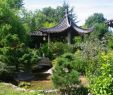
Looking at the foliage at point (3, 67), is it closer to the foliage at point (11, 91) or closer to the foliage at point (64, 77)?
the foliage at point (11, 91)

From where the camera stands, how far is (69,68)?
538 inches

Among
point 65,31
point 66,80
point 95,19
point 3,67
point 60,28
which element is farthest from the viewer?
point 95,19

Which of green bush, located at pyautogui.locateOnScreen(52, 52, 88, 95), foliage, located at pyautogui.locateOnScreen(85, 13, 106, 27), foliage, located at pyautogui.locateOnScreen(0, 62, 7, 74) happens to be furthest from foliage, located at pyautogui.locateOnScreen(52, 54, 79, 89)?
foliage, located at pyautogui.locateOnScreen(85, 13, 106, 27)

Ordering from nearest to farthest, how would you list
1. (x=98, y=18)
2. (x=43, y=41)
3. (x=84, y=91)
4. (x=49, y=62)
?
1. (x=84, y=91)
2. (x=49, y=62)
3. (x=43, y=41)
4. (x=98, y=18)

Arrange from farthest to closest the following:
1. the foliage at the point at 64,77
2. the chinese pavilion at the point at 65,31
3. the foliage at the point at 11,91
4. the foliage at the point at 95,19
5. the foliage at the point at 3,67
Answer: the foliage at the point at 95,19 < the chinese pavilion at the point at 65,31 < the foliage at the point at 3,67 < the foliage at the point at 11,91 < the foliage at the point at 64,77

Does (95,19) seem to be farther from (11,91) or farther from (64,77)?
(64,77)

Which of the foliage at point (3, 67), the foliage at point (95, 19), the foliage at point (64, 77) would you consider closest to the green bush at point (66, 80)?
the foliage at point (64, 77)

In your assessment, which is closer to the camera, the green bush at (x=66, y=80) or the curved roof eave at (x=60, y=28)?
the green bush at (x=66, y=80)

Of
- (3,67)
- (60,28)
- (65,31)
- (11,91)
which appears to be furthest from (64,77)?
(60,28)

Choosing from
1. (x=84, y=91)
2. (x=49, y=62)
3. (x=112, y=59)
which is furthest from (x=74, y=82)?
(x=49, y=62)

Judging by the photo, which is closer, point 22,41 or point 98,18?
point 22,41

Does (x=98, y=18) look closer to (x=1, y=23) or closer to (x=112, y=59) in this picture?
(x=1, y=23)

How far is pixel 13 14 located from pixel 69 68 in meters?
11.0

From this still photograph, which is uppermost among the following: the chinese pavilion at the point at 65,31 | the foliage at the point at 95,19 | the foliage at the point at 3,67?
the foliage at the point at 3,67
